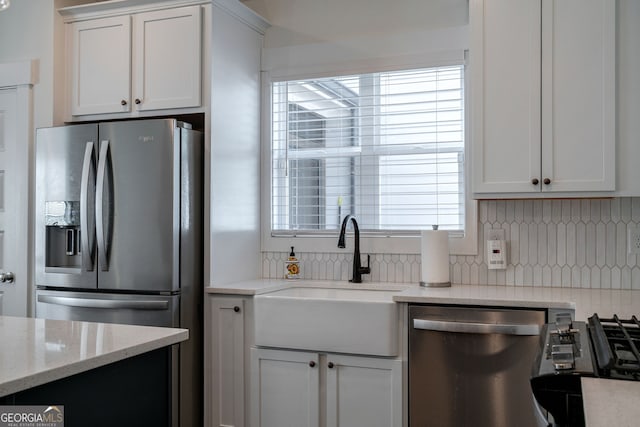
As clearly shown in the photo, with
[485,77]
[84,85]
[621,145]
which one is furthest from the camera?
[84,85]

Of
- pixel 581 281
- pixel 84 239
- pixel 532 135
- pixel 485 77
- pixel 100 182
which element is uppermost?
pixel 485 77

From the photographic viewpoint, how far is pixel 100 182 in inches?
124

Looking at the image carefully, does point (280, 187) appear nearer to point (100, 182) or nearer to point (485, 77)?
point (100, 182)

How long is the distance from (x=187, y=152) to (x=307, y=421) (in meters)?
1.44

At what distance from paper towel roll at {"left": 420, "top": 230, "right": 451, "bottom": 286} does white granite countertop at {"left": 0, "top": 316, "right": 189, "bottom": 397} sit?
158 cm

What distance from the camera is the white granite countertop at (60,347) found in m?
1.36

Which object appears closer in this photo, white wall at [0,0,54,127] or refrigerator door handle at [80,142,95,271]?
refrigerator door handle at [80,142,95,271]

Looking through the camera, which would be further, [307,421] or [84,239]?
[84,239]

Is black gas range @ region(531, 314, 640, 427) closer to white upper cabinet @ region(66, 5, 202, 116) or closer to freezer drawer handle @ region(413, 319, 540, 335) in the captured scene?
freezer drawer handle @ region(413, 319, 540, 335)

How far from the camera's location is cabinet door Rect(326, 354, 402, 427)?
9.15ft

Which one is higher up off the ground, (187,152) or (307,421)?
(187,152)

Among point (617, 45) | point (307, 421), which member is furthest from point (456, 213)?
point (307, 421)

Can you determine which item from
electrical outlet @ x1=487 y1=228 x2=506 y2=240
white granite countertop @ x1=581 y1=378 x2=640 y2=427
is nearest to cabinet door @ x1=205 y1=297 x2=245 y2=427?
electrical outlet @ x1=487 y1=228 x2=506 y2=240

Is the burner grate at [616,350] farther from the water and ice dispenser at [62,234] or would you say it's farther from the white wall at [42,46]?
the white wall at [42,46]
